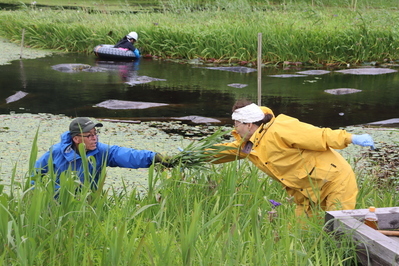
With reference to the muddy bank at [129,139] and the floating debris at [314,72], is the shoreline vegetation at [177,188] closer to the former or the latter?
the muddy bank at [129,139]

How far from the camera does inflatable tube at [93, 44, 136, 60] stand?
12172mm

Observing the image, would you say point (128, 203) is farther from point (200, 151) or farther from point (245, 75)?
point (245, 75)

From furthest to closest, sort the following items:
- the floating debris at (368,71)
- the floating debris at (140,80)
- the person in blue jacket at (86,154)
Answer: the floating debris at (368,71) → the floating debris at (140,80) → the person in blue jacket at (86,154)

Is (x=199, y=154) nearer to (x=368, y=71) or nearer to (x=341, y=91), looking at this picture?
(x=341, y=91)

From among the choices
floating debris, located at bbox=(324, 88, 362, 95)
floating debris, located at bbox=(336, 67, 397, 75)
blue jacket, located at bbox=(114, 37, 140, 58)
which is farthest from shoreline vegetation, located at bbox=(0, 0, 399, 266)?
floating debris, located at bbox=(324, 88, 362, 95)

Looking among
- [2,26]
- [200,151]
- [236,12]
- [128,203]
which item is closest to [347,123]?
[200,151]

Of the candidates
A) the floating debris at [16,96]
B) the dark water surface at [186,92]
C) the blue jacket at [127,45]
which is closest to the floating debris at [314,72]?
the dark water surface at [186,92]

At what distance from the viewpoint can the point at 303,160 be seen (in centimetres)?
335

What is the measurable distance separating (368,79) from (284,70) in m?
1.65

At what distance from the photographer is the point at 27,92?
8938mm

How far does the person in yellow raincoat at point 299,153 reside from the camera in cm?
327

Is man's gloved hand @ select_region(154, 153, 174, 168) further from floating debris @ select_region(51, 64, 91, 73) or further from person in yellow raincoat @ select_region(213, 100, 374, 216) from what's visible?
floating debris @ select_region(51, 64, 91, 73)

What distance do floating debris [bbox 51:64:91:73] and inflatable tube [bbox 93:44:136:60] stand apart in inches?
38.9

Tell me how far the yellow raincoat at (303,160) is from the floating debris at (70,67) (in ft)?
26.9
